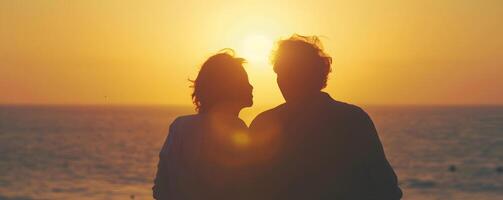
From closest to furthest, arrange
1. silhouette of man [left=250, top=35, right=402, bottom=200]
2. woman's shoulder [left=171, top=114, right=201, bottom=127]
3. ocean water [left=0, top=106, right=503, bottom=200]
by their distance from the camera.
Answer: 1. silhouette of man [left=250, top=35, right=402, bottom=200]
2. woman's shoulder [left=171, top=114, right=201, bottom=127]
3. ocean water [left=0, top=106, right=503, bottom=200]

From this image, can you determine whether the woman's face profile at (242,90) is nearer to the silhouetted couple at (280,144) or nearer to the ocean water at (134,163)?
the silhouetted couple at (280,144)

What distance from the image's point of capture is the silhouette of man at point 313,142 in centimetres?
471

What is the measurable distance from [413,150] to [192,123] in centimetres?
6161

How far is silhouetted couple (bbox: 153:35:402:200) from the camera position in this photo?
186 inches

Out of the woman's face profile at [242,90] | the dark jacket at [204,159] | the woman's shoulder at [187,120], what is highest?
the woman's face profile at [242,90]

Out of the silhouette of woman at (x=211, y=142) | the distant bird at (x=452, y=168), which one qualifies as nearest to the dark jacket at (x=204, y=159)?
the silhouette of woman at (x=211, y=142)

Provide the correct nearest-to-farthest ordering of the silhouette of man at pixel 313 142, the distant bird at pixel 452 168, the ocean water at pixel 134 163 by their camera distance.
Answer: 1. the silhouette of man at pixel 313 142
2. the ocean water at pixel 134 163
3. the distant bird at pixel 452 168

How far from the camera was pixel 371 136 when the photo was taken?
4.71 m

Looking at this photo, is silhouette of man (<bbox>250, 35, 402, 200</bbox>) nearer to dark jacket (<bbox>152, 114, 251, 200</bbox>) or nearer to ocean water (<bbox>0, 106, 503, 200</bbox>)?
dark jacket (<bbox>152, 114, 251, 200</bbox>)

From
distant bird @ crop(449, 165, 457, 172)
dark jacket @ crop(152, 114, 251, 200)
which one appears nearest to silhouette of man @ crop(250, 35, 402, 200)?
dark jacket @ crop(152, 114, 251, 200)

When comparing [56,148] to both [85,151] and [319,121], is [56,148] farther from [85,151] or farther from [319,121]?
[319,121]

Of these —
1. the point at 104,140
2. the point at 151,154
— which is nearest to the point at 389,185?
the point at 151,154

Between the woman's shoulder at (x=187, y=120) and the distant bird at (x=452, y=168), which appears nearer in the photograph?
the woman's shoulder at (x=187, y=120)

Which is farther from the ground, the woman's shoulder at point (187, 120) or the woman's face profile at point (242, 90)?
the woman's face profile at point (242, 90)
